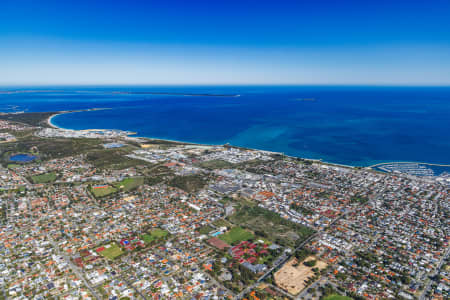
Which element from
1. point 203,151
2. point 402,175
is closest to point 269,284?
point 402,175

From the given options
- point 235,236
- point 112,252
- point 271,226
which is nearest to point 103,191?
point 112,252

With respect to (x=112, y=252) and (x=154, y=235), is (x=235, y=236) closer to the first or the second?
(x=154, y=235)

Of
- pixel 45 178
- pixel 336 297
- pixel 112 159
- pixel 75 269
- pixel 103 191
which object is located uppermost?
pixel 112 159

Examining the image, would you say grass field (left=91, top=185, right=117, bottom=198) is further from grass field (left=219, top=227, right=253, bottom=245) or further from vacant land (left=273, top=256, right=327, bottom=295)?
Result: vacant land (left=273, top=256, right=327, bottom=295)

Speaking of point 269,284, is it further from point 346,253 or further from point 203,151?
point 203,151

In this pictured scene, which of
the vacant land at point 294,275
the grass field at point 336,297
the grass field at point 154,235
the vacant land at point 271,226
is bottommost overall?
the grass field at point 336,297

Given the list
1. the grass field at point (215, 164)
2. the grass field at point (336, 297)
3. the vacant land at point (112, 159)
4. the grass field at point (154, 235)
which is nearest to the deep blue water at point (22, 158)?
the vacant land at point (112, 159)

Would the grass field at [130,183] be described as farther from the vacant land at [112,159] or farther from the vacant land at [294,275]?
the vacant land at [294,275]
